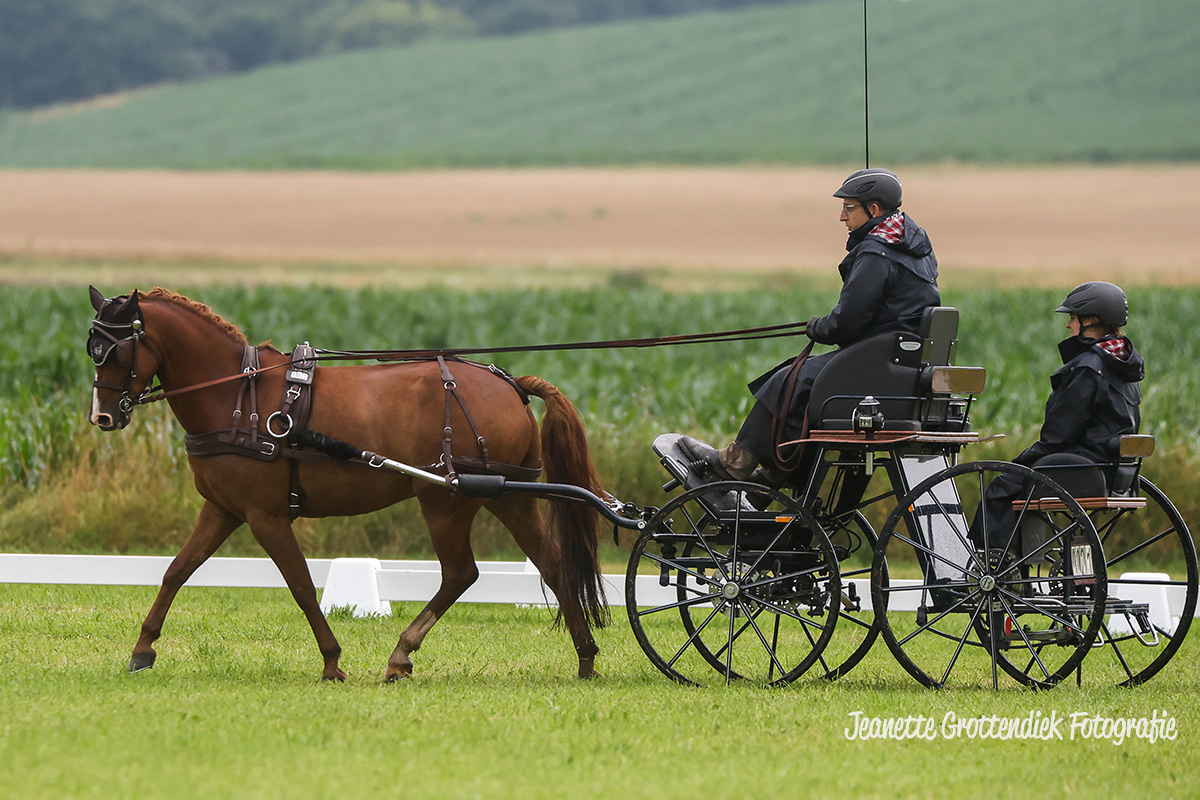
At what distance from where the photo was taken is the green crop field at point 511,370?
11.9m

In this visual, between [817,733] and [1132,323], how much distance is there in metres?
18.6

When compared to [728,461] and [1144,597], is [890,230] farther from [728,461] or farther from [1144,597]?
[1144,597]

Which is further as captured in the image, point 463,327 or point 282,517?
point 463,327

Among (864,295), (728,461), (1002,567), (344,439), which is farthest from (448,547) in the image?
(1002,567)

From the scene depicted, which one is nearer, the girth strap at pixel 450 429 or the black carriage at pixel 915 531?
the black carriage at pixel 915 531

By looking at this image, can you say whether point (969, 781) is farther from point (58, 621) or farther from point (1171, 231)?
point (1171, 231)

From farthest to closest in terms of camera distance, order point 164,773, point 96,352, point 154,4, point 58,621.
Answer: point 154,4, point 58,621, point 96,352, point 164,773

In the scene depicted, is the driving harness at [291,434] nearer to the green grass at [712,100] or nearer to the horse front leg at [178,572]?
the horse front leg at [178,572]

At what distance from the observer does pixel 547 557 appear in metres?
7.52

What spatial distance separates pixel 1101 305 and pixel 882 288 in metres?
→ 1.24

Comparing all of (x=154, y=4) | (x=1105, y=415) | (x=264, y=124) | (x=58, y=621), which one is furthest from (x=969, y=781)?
(x=154, y=4)

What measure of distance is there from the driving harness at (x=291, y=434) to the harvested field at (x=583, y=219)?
115 feet

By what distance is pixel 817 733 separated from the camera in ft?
19.2

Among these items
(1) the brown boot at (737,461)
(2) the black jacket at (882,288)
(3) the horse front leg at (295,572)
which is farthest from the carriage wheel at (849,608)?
(3) the horse front leg at (295,572)
